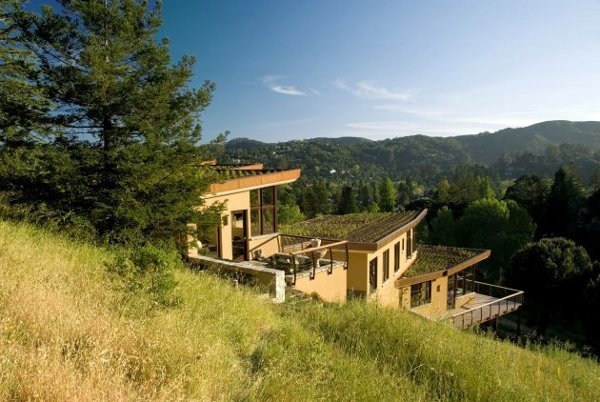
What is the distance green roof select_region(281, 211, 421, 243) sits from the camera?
617 inches

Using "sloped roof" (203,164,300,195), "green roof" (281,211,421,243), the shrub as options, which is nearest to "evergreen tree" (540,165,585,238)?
"green roof" (281,211,421,243)

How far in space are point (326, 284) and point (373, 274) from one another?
14.7 ft

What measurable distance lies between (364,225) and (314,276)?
8.24 meters

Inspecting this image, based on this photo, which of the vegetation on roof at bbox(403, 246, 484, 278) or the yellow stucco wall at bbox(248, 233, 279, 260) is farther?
the vegetation on roof at bbox(403, 246, 484, 278)

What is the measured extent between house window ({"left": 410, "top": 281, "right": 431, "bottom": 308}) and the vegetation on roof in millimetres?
→ 635

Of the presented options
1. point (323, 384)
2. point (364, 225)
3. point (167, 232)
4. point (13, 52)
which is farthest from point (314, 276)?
point (13, 52)

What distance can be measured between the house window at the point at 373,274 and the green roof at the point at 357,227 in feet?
3.36

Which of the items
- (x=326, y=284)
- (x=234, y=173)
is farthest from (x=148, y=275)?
(x=234, y=173)

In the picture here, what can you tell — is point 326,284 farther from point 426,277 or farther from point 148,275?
point 426,277

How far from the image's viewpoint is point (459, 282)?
23266mm

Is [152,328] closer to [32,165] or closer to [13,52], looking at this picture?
[32,165]

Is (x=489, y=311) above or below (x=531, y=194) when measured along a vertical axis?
below

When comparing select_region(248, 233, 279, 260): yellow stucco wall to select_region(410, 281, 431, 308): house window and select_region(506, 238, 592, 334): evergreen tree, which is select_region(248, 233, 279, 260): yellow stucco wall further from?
select_region(506, 238, 592, 334): evergreen tree

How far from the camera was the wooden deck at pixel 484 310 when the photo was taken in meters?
16.5
